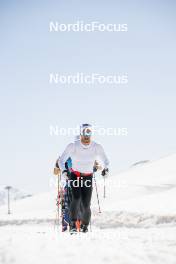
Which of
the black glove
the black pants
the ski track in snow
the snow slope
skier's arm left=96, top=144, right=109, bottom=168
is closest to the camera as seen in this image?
the ski track in snow

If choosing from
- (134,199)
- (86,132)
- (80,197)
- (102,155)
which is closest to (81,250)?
(80,197)

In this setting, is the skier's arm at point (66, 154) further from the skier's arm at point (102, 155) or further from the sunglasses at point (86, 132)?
the skier's arm at point (102, 155)

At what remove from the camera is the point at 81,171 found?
8.80m

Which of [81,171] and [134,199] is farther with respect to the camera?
[134,199]

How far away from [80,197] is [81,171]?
487 millimetres

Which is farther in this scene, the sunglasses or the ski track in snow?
the sunglasses

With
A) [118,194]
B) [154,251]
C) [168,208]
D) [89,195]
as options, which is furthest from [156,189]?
[154,251]

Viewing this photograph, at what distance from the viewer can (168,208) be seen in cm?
1981

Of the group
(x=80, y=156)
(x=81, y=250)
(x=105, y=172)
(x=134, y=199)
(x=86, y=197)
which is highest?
(x=80, y=156)

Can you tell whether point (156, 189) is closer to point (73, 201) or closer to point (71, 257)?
point (73, 201)

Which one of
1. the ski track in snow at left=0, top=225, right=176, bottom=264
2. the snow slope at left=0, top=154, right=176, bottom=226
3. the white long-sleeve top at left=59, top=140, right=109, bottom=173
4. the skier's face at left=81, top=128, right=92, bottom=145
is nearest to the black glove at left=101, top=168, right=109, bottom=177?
the white long-sleeve top at left=59, top=140, right=109, bottom=173

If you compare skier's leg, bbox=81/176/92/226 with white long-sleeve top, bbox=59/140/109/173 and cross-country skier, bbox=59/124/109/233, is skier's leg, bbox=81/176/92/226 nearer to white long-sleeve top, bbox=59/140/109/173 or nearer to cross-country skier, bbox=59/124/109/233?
cross-country skier, bbox=59/124/109/233

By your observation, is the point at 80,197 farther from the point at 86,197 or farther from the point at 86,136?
the point at 86,136

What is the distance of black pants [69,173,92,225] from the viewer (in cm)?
880
